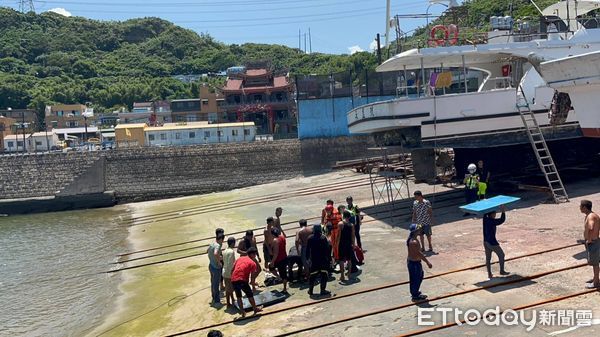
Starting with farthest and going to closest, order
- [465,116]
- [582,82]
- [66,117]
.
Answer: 1. [66,117]
2. [465,116]
3. [582,82]

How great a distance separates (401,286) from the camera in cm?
957

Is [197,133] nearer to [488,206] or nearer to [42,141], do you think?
[42,141]

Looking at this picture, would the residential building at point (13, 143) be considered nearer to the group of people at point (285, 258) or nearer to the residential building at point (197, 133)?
the residential building at point (197, 133)

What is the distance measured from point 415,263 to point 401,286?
4.33 feet

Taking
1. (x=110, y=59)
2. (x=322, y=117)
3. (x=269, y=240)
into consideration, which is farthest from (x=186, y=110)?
(x=110, y=59)

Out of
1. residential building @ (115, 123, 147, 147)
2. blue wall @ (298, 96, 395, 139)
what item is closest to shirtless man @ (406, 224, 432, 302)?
blue wall @ (298, 96, 395, 139)

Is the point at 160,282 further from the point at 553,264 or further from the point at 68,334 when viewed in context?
the point at 553,264

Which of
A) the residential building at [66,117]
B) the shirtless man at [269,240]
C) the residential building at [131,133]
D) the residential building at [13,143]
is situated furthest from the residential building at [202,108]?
the shirtless man at [269,240]

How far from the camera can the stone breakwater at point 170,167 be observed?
35.2 metres

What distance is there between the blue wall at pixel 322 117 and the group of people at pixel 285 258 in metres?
26.0

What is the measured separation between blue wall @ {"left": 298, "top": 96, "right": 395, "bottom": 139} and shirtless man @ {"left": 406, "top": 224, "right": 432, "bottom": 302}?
28.6 metres

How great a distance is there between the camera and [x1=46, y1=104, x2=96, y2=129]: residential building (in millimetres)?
73062

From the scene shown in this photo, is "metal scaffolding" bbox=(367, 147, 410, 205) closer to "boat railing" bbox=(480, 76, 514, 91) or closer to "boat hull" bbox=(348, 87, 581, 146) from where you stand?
"boat hull" bbox=(348, 87, 581, 146)

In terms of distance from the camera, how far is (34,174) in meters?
35.4
